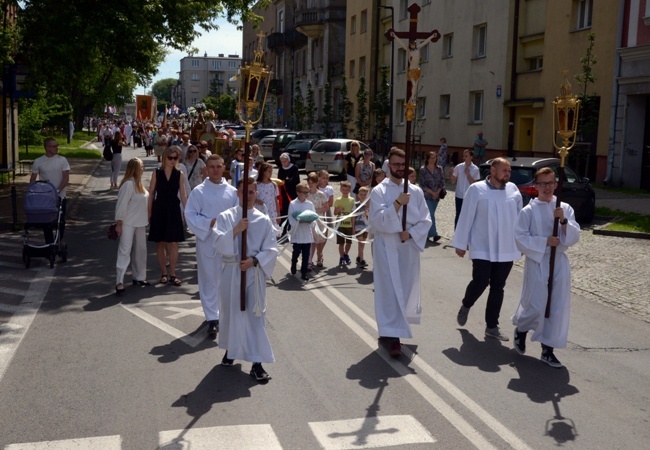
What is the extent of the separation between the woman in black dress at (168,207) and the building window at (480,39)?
27306mm

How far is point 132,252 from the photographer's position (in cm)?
1081

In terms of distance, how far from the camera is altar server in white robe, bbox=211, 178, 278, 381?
6895mm

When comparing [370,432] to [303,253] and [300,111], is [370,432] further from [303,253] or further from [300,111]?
[300,111]

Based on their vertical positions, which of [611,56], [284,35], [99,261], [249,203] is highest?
[284,35]

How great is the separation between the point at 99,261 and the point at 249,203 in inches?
265

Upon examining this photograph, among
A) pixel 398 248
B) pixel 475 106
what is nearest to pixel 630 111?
pixel 475 106

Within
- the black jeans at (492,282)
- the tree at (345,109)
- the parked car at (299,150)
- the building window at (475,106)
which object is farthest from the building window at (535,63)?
the black jeans at (492,282)

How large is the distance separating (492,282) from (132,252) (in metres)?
4.82

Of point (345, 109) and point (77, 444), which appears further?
point (345, 109)

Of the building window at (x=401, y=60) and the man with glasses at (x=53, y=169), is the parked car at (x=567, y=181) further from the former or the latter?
the building window at (x=401, y=60)

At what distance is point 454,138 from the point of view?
3834 cm

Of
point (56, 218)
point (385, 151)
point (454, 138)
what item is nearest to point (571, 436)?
point (56, 218)

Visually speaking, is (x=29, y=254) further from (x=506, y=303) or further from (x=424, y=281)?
(x=506, y=303)

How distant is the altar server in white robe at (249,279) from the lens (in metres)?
6.89
